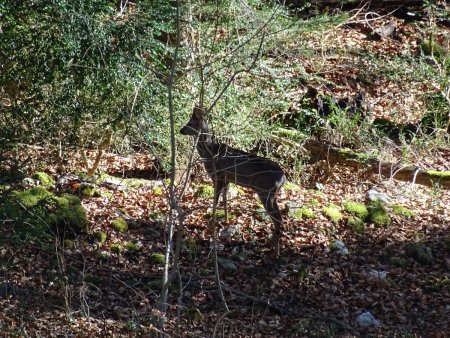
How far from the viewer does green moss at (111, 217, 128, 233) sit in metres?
10.4

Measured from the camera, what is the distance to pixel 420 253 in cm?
1039

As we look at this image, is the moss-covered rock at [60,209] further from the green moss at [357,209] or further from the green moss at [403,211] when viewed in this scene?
the green moss at [403,211]

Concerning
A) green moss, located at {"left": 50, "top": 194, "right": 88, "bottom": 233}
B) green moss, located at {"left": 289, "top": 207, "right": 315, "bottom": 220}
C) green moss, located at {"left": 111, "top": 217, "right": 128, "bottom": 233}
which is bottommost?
green moss, located at {"left": 289, "top": 207, "right": 315, "bottom": 220}

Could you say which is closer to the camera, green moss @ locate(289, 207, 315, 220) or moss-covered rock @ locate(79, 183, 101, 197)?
green moss @ locate(289, 207, 315, 220)

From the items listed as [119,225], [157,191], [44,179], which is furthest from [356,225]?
[44,179]

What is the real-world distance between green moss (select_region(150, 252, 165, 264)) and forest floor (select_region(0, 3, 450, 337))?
0.03m

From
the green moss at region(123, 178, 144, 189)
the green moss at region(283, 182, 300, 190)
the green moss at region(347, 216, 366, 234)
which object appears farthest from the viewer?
the green moss at region(283, 182, 300, 190)

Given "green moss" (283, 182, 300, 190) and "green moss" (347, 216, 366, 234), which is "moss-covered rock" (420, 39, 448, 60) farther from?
"green moss" (347, 216, 366, 234)

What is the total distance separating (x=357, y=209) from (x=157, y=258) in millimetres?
3071

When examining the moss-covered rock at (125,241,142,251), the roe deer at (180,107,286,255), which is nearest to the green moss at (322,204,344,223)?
the roe deer at (180,107,286,255)

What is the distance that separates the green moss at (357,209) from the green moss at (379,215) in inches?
2.7

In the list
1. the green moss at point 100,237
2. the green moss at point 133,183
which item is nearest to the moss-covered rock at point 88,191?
the green moss at point 133,183

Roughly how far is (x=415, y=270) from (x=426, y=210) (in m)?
1.84

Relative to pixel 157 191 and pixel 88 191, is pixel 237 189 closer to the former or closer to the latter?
pixel 157 191
